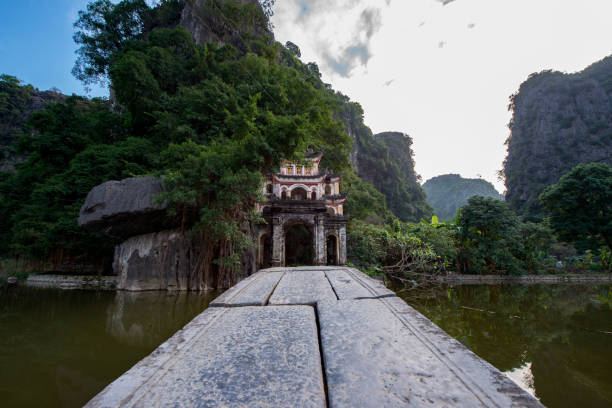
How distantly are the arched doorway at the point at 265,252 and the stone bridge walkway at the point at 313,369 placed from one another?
29.7 feet

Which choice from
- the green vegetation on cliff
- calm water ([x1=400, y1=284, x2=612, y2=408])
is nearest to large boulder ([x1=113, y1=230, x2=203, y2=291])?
the green vegetation on cliff

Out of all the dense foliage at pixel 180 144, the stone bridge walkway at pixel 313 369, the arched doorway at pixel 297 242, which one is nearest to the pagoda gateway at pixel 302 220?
the arched doorway at pixel 297 242

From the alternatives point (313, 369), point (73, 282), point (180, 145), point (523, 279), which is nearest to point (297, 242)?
point (180, 145)

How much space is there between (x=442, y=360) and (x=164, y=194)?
294 inches

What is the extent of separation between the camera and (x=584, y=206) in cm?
1591

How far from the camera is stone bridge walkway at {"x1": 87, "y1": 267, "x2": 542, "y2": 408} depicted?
883mm

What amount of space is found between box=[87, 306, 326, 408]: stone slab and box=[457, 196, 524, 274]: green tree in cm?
1418

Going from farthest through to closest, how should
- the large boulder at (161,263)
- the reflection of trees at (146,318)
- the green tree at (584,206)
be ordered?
the green tree at (584,206), the large boulder at (161,263), the reflection of trees at (146,318)

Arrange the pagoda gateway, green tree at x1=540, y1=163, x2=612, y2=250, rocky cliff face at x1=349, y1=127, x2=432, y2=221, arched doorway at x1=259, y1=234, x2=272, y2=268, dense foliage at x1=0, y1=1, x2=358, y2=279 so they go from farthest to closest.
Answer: rocky cliff face at x1=349, y1=127, x2=432, y2=221, green tree at x1=540, y1=163, x2=612, y2=250, arched doorway at x1=259, y1=234, x2=272, y2=268, the pagoda gateway, dense foliage at x1=0, y1=1, x2=358, y2=279

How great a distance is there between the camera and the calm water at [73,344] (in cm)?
233

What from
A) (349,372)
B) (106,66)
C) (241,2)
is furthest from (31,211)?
(241,2)

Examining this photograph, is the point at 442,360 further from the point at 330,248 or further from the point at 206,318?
the point at 330,248

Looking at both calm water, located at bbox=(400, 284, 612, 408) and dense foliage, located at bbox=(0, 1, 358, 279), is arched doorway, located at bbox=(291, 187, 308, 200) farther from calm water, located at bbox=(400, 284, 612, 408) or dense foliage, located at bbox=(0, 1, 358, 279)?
calm water, located at bbox=(400, 284, 612, 408)

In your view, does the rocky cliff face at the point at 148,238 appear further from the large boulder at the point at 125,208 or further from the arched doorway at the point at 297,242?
the arched doorway at the point at 297,242
